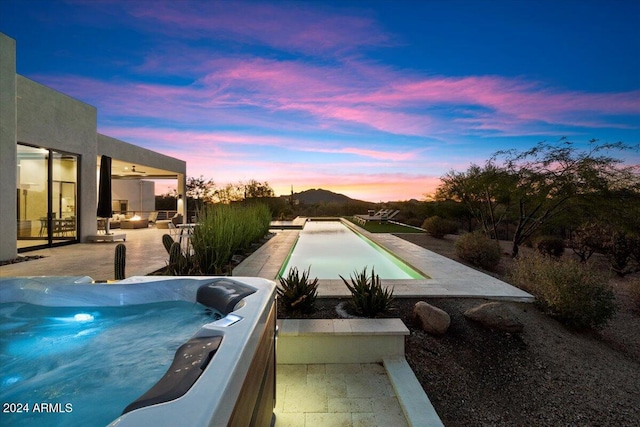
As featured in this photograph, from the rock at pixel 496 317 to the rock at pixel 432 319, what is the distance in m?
0.34

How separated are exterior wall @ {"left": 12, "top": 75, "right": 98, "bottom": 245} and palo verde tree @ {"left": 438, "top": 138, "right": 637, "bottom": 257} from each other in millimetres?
11309

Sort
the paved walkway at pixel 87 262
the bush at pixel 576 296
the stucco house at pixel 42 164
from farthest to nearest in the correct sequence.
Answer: the stucco house at pixel 42 164 < the paved walkway at pixel 87 262 < the bush at pixel 576 296

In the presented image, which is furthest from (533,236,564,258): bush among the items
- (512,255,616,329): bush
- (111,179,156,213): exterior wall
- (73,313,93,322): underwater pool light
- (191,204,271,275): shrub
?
(111,179,156,213): exterior wall

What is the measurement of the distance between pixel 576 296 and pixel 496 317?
1064 millimetres

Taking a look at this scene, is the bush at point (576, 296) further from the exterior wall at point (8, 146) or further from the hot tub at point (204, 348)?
the exterior wall at point (8, 146)

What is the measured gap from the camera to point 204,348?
1.49m

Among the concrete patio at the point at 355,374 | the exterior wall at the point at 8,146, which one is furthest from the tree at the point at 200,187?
the concrete patio at the point at 355,374

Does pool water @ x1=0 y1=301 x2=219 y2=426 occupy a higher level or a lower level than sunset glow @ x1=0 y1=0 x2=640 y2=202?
lower

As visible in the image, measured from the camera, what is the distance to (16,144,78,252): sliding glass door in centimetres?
733

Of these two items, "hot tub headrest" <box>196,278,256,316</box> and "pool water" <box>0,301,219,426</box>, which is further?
"hot tub headrest" <box>196,278,256,316</box>

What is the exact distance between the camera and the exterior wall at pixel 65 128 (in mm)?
7078

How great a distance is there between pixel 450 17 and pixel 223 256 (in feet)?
21.2

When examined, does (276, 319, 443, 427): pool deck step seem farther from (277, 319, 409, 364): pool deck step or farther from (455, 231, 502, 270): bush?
(455, 231, 502, 270): bush

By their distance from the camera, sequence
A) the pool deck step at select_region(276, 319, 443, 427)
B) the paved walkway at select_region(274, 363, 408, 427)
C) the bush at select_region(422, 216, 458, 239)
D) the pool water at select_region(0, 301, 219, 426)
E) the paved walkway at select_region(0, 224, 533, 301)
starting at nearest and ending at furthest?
the pool water at select_region(0, 301, 219, 426)
the paved walkway at select_region(274, 363, 408, 427)
the pool deck step at select_region(276, 319, 443, 427)
the paved walkway at select_region(0, 224, 533, 301)
the bush at select_region(422, 216, 458, 239)
